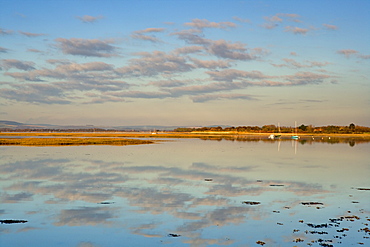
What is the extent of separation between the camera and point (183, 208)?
1301 cm

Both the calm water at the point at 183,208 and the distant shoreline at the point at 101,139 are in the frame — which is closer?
the calm water at the point at 183,208

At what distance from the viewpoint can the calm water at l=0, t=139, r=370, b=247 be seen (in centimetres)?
976

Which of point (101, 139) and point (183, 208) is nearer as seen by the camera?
point (183, 208)

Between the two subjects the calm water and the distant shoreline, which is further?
the distant shoreline

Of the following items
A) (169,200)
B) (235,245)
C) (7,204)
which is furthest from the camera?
(169,200)

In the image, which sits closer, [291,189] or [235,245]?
[235,245]

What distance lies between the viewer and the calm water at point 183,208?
9758 mm

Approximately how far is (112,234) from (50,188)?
7783 mm

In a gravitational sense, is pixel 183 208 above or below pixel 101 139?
below

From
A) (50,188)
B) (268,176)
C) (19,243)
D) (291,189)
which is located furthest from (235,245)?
(268,176)

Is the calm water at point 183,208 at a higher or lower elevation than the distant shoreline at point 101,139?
lower

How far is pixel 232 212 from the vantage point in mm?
12461

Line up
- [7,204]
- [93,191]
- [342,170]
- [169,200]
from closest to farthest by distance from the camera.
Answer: [7,204] < [169,200] < [93,191] < [342,170]

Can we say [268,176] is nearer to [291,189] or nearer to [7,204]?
[291,189]
